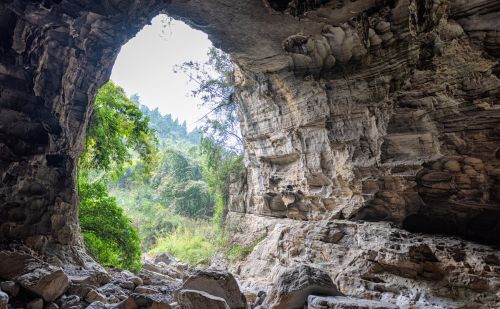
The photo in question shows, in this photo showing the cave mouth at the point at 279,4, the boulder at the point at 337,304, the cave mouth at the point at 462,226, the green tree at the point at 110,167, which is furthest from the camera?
the green tree at the point at 110,167

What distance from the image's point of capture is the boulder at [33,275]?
10.3 feet

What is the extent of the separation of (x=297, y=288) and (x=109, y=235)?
195 inches

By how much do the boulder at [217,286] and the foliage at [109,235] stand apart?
3594mm

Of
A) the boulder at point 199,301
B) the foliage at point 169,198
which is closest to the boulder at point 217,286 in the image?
the boulder at point 199,301

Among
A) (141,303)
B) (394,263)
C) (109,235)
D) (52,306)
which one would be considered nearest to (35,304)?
(52,306)

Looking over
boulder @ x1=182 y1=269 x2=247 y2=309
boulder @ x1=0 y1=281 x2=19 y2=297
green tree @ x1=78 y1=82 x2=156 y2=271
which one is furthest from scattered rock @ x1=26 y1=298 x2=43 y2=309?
green tree @ x1=78 y1=82 x2=156 y2=271

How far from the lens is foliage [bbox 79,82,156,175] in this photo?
8023 millimetres

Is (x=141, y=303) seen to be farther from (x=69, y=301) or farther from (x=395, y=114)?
(x=395, y=114)

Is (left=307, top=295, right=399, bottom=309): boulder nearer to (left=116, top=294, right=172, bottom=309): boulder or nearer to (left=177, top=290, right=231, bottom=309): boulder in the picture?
(left=177, top=290, right=231, bottom=309): boulder

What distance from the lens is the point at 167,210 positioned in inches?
699

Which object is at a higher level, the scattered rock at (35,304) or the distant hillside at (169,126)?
the distant hillside at (169,126)

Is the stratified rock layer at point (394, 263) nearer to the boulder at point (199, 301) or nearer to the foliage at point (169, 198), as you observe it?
the boulder at point (199, 301)

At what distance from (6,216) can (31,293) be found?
148 cm

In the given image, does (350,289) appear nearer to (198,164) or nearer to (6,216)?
(6,216)
